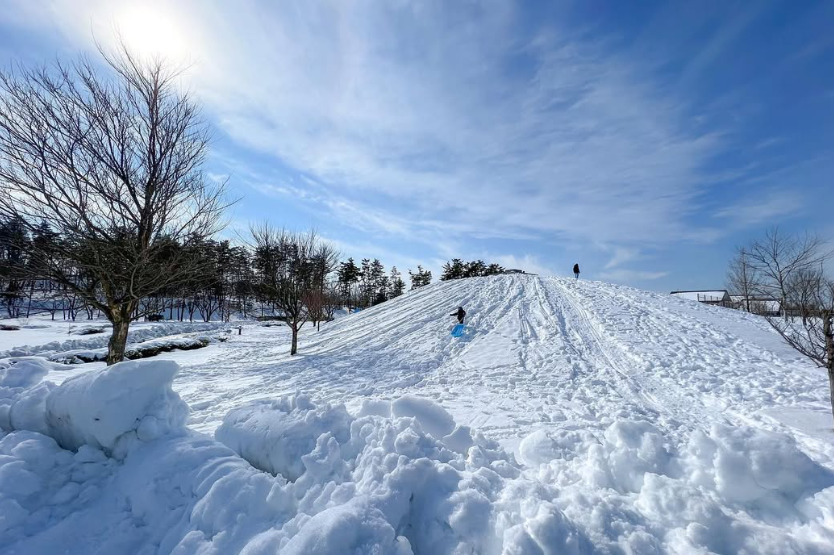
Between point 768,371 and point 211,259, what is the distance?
16.1 metres

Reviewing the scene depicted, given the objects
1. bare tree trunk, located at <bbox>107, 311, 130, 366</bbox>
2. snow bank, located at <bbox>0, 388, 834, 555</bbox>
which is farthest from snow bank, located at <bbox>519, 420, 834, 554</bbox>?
bare tree trunk, located at <bbox>107, 311, 130, 366</bbox>

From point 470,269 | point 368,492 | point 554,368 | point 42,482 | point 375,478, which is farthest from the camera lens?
point 470,269

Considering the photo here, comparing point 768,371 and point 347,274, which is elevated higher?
point 347,274

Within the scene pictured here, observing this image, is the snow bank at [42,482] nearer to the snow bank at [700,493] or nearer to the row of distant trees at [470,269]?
the snow bank at [700,493]

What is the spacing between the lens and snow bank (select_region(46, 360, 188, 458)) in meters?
Answer: 3.29

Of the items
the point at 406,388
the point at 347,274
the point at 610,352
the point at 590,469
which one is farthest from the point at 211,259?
the point at 347,274

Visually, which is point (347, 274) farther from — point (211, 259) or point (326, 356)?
point (211, 259)

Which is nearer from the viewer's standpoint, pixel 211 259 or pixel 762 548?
pixel 762 548

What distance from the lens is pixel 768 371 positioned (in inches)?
355

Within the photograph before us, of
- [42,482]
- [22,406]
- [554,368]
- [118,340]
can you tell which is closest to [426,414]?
[42,482]

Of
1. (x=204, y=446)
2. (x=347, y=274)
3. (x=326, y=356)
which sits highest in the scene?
(x=347, y=274)

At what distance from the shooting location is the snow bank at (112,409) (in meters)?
3.29

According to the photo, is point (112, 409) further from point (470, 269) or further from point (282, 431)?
point (470, 269)

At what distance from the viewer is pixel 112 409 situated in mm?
3309
